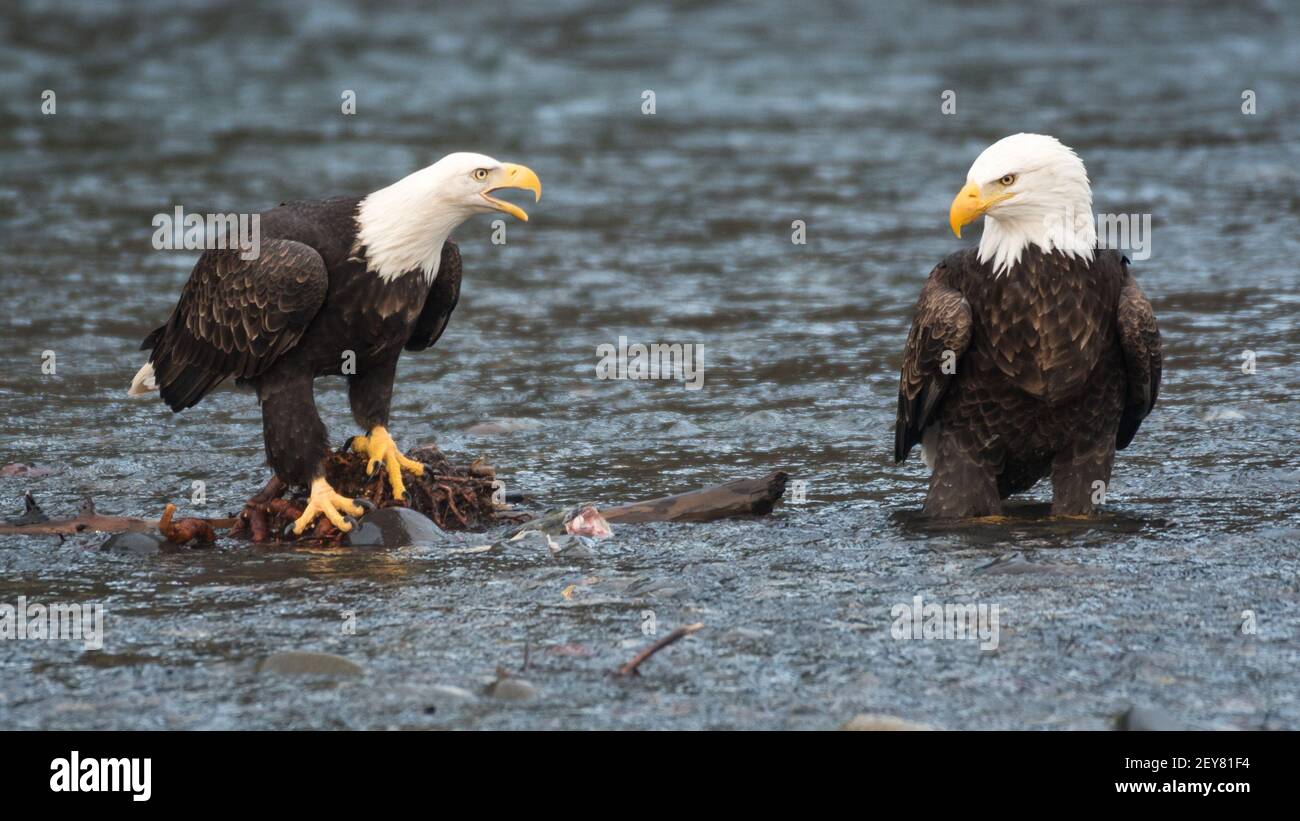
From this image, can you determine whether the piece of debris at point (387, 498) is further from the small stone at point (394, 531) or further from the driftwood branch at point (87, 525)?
the driftwood branch at point (87, 525)

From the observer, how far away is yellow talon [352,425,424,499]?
6.53m

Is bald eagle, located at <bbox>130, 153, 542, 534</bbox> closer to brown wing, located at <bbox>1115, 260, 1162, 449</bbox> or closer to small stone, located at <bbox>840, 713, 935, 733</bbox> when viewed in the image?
brown wing, located at <bbox>1115, 260, 1162, 449</bbox>

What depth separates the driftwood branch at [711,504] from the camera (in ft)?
21.0

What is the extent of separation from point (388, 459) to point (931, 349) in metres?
1.93

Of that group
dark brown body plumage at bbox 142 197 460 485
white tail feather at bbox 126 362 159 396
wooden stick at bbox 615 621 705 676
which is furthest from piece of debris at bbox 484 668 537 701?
white tail feather at bbox 126 362 159 396

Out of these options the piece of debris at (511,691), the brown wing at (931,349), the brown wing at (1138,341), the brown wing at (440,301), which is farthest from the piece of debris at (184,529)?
the brown wing at (1138,341)

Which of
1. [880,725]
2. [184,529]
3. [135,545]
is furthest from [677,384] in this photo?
[880,725]

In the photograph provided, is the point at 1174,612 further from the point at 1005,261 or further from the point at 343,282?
the point at 343,282

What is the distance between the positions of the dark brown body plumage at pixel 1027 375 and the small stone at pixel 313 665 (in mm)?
2284

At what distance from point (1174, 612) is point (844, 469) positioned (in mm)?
2286

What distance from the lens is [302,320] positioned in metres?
6.20

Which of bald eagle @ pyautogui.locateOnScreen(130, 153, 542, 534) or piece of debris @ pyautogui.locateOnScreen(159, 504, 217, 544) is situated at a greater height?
bald eagle @ pyautogui.locateOnScreen(130, 153, 542, 534)

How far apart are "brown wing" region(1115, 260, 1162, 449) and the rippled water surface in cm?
47
